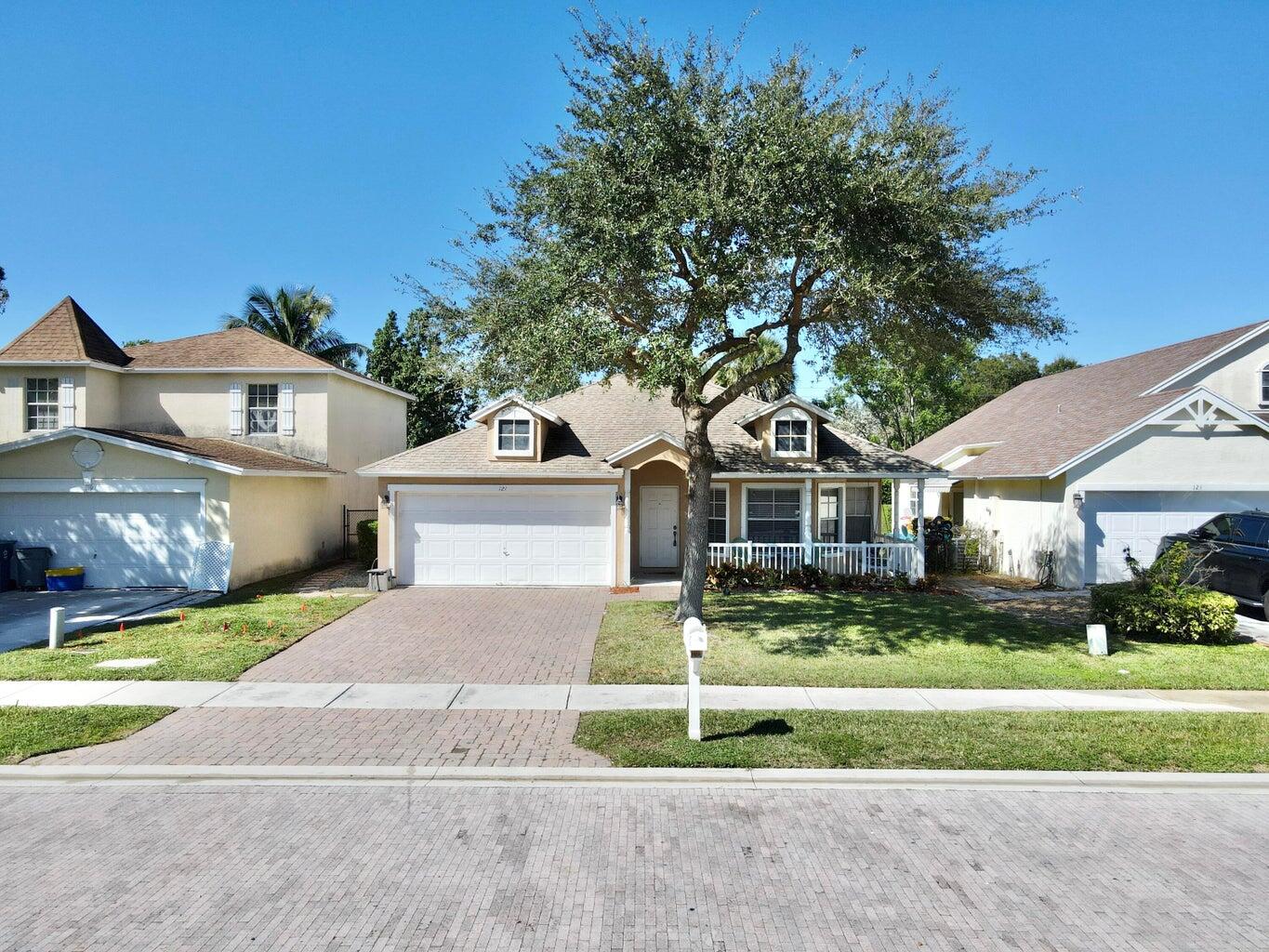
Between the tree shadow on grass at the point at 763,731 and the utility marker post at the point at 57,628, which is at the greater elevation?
the utility marker post at the point at 57,628

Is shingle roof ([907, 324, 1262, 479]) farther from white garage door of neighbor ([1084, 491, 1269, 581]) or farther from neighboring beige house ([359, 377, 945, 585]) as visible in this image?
neighboring beige house ([359, 377, 945, 585])

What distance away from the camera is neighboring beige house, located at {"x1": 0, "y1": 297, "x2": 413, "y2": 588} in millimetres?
18281

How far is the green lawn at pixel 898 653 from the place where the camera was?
1072 centimetres

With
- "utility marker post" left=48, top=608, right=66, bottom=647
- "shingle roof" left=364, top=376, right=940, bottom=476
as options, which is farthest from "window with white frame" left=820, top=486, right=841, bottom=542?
"utility marker post" left=48, top=608, right=66, bottom=647

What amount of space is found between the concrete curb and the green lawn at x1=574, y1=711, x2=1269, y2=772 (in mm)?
154

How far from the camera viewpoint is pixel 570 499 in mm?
19531

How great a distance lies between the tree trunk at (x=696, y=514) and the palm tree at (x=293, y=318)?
30.0 meters

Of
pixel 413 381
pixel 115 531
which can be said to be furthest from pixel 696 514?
pixel 413 381

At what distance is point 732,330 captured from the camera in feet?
45.4

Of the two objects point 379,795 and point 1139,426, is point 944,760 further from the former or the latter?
point 1139,426

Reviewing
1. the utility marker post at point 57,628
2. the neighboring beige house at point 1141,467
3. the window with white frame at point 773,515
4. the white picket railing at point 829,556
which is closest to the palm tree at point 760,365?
the window with white frame at point 773,515

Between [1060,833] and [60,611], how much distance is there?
46.6ft

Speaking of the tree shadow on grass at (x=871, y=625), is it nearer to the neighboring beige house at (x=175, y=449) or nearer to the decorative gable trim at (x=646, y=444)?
the decorative gable trim at (x=646, y=444)

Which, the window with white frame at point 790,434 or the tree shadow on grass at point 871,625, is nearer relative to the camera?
the tree shadow on grass at point 871,625
